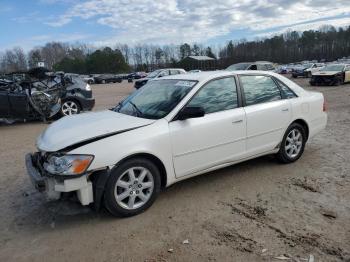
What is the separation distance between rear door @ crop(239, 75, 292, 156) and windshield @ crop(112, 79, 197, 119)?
0.96 m

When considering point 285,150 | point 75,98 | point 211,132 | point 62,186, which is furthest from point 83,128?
point 75,98

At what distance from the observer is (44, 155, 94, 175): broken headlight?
149 inches

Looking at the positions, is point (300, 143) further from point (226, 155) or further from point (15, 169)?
point (15, 169)

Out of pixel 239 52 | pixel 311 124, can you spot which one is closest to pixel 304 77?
pixel 311 124

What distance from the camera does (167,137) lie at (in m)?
4.30

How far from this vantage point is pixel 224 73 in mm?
5203

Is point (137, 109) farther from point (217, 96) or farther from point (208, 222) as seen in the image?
point (208, 222)

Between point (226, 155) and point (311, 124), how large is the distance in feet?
6.60

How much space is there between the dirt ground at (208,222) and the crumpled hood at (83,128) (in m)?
0.68

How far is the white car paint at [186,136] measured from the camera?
4.01 metres

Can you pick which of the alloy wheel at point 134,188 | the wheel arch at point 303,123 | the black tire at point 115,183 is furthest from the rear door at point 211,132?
the wheel arch at point 303,123

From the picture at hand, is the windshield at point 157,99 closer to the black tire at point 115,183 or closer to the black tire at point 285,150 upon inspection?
the black tire at point 115,183

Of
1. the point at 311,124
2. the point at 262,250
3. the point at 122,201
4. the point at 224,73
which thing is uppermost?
the point at 224,73

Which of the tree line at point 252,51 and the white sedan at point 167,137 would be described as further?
the tree line at point 252,51
